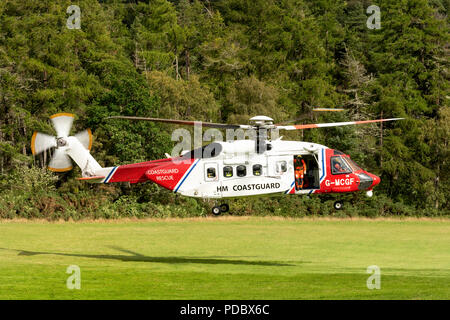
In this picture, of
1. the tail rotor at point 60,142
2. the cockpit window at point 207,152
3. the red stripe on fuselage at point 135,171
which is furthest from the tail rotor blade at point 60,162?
the cockpit window at point 207,152

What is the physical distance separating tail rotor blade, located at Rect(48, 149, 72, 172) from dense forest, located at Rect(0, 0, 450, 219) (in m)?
33.4

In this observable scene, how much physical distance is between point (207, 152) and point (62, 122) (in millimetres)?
7369

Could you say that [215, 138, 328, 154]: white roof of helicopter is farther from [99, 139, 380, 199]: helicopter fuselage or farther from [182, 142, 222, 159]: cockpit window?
[182, 142, 222, 159]: cockpit window

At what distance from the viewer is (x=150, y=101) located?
75.9 meters

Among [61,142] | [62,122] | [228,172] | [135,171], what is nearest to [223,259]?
[135,171]

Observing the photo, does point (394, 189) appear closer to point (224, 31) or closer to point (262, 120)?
point (224, 31)

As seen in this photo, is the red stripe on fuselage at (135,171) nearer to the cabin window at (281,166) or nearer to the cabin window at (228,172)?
the cabin window at (228,172)

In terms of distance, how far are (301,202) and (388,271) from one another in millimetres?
43789

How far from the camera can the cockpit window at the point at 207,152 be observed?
31469 mm

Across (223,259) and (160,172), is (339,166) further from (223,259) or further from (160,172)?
(223,259)

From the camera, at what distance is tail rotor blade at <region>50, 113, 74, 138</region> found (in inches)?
1342

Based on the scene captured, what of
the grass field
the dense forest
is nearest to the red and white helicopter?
the grass field

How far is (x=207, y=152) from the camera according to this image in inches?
1251
